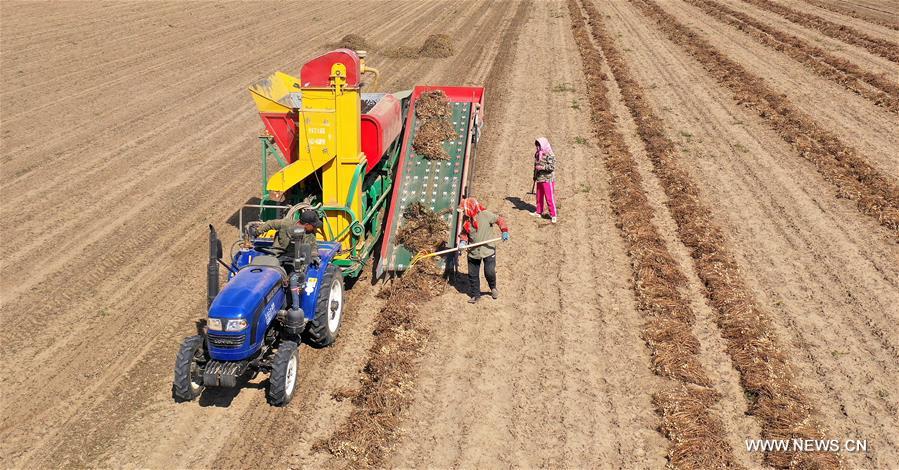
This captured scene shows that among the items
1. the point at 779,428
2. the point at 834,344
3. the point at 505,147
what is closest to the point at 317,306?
the point at 779,428

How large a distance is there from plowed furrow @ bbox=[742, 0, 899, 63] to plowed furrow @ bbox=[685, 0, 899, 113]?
211 centimetres

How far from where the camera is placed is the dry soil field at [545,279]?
7.13m

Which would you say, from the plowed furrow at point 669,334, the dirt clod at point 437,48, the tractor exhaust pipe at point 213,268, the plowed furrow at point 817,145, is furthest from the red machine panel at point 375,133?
the dirt clod at point 437,48

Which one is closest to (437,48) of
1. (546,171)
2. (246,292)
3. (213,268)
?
(546,171)

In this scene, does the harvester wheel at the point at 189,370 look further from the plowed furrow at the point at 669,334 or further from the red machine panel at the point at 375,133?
the plowed furrow at the point at 669,334

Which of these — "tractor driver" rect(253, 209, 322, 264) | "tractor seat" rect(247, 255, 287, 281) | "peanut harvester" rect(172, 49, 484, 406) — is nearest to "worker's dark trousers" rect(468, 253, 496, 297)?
"peanut harvester" rect(172, 49, 484, 406)

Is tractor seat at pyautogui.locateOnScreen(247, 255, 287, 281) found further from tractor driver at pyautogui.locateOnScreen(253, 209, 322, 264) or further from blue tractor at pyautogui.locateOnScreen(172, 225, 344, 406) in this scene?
tractor driver at pyautogui.locateOnScreen(253, 209, 322, 264)

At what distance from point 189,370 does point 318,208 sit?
3126 mm

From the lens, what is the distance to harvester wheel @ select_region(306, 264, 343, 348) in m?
8.12

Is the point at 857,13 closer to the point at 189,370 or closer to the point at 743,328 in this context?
the point at 743,328

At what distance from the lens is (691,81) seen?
23000mm

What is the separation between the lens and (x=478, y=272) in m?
9.63

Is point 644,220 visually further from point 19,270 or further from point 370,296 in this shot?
point 19,270

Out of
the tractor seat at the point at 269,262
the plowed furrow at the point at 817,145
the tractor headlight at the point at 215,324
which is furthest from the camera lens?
the plowed furrow at the point at 817,145
